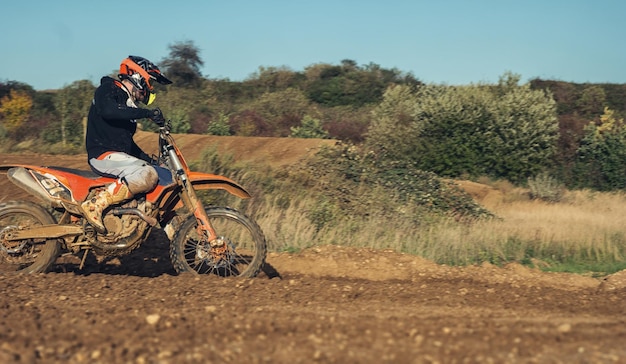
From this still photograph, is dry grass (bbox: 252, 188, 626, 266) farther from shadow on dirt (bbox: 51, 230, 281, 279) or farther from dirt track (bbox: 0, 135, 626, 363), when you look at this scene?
dirt track (bbox: 0, 135, 626, 363)

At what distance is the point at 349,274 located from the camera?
9.25 metres

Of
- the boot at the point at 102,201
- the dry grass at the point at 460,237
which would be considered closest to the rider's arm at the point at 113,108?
the boot at the point at 102,201

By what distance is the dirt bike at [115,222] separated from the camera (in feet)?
25.7

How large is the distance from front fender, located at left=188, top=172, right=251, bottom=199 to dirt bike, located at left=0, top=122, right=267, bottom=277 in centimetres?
1

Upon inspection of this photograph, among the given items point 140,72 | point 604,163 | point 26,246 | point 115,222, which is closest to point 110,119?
point 140,72

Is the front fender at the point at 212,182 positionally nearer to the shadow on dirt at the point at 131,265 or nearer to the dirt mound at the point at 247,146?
the shadow on dirt at the point at 131,265

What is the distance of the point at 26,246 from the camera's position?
8.01 meters

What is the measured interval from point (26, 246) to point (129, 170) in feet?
A: 4.86

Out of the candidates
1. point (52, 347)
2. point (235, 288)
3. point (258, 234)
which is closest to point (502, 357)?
point (52, 347)

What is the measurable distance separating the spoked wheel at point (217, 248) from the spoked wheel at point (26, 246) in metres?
1.37

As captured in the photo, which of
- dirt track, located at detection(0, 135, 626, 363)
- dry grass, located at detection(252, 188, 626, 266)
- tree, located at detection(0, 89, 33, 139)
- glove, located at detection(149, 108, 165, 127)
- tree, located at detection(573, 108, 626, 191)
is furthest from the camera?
tree, located at detection(0, 89, 33, 139)

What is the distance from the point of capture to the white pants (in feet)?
25.1

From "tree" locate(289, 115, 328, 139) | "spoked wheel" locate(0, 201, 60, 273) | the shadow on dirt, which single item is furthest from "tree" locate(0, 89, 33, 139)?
"spoked wheel" locate(0, 201, 60, 273)

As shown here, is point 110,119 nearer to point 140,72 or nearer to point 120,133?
point 120,133
